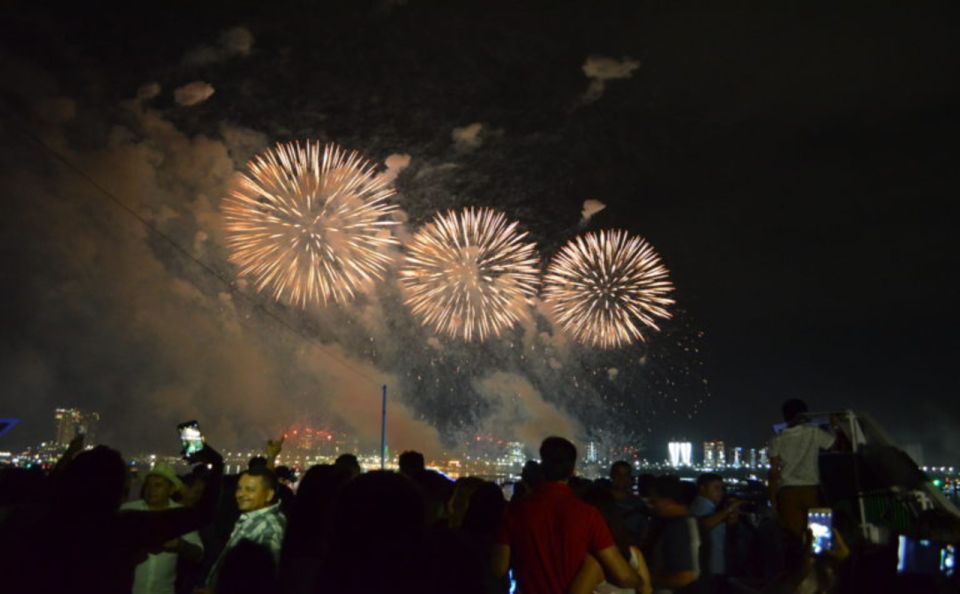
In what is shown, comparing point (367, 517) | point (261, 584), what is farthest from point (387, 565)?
point (261, 584)

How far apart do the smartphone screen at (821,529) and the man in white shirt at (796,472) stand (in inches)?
44.5

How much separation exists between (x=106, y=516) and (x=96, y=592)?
0.33 meters

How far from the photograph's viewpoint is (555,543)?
15.2ft

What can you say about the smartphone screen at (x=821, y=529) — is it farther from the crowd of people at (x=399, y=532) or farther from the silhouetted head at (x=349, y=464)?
the silhouetted head at (x=349, y=464)

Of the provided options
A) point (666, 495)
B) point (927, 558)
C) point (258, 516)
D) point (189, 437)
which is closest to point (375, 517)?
point (258, 516)

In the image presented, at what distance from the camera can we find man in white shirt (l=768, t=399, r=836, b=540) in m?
7.69

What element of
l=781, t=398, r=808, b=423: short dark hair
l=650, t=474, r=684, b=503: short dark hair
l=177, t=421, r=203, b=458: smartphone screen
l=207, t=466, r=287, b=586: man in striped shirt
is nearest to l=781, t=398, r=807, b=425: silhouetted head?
l=781, t=398, r=808, b=423: short dark hair

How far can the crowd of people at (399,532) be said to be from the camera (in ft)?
9.49

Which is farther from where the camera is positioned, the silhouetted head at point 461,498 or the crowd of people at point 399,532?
the silhouetted head at point 461,498

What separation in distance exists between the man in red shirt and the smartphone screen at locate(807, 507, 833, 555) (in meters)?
2.33

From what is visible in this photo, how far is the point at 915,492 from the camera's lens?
8.30 metres

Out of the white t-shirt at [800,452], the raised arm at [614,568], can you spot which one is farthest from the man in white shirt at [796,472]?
the raised arm at [614,568]

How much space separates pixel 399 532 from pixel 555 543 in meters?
2.05

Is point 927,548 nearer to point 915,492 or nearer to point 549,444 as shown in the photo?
point 549,444
